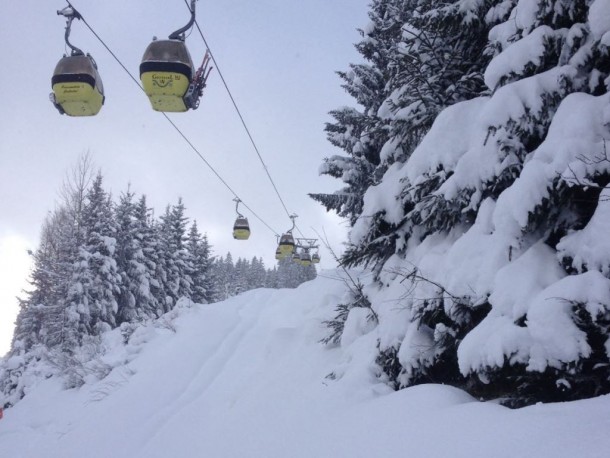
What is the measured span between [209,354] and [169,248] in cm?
2546

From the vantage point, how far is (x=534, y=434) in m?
2.40

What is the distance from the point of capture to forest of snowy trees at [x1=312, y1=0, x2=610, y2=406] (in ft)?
9.55

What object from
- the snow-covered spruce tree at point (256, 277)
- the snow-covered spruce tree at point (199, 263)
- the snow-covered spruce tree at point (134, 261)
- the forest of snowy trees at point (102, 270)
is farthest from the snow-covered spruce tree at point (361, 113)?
the snow-covered spruce tree at point (256, 277)

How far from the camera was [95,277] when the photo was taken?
24875 millimetres

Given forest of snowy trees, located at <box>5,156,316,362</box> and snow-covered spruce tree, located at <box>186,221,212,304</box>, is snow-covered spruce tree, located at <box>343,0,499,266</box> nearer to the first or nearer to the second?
forest of snowy trees, located at <box>5,156,316,362</box>

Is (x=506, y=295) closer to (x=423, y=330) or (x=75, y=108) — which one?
(x=423, y=330)

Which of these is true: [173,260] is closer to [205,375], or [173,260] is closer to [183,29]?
[205,375]

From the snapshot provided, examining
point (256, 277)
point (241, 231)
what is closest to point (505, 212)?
point (241, 231)

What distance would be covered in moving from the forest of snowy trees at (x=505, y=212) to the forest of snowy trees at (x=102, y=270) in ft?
58.5

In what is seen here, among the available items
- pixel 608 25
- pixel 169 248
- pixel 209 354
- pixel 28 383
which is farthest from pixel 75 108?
pixel 169 248

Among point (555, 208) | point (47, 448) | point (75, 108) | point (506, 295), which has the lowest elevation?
point (47, 448)

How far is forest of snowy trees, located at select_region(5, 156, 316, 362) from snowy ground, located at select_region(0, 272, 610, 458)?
30.1ft

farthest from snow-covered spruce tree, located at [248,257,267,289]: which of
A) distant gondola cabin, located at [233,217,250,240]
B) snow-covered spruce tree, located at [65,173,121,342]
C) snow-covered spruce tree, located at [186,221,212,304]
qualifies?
distant gondola cabin, located at [233,217,250,240]

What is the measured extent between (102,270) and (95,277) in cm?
59
